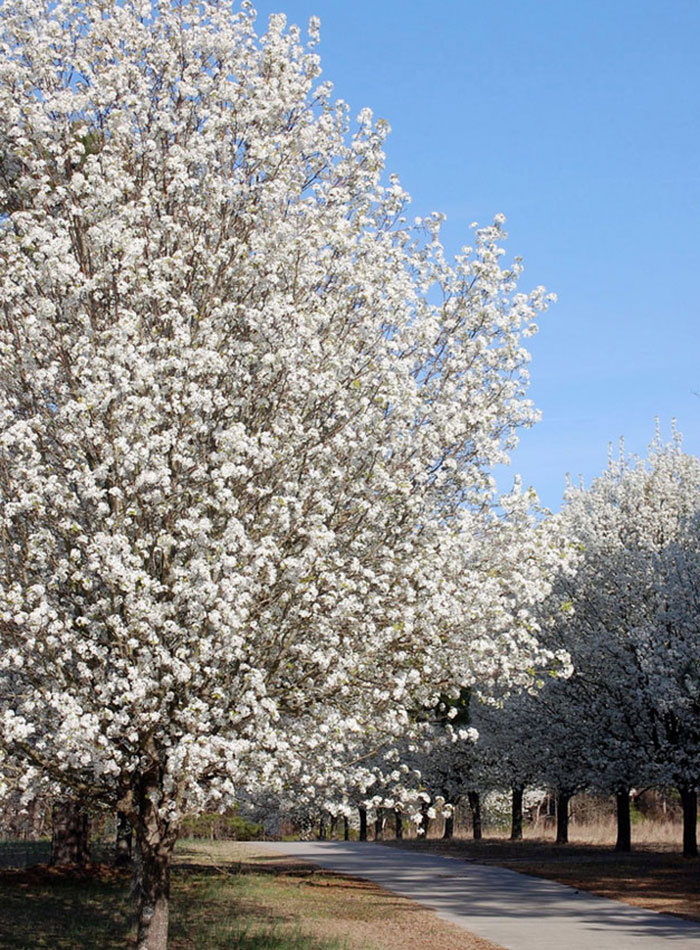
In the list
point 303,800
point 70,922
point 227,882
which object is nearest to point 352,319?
point 303,800

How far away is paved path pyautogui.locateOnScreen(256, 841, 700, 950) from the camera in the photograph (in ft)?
47.8

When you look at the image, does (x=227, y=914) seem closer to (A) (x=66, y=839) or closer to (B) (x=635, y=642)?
(A) (x=66, y=839)

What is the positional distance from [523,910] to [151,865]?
9.07m

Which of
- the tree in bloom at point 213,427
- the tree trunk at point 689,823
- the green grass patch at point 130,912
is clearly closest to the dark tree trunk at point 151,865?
the tree in bloom at point 213,427

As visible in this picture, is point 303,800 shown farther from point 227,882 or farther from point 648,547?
point 648,547

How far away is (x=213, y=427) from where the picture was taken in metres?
11.3

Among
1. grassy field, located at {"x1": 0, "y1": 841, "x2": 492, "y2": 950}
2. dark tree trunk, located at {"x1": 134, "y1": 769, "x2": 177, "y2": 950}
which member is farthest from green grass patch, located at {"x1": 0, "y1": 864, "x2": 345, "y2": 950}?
dark tree trunk, located at {"x1": 134, "y1": 769, "x2": 177, "y2": 950}

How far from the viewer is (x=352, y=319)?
12.5m

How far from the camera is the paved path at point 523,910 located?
14.6 meters

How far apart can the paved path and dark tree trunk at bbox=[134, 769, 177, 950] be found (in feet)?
17.2

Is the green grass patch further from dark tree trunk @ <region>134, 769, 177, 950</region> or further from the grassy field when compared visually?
dark tree trunk @ <region>134, 769, 177, 950</region>

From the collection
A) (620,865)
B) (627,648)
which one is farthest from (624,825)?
(627,648)

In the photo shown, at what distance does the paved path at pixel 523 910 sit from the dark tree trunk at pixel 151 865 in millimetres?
5245

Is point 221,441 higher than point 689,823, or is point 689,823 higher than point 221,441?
point 221,441
